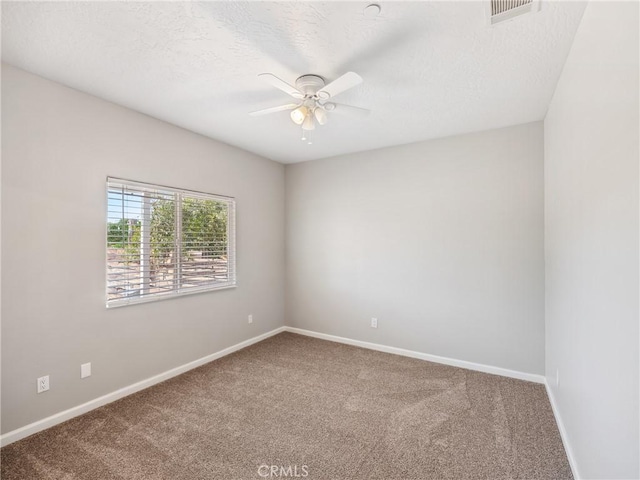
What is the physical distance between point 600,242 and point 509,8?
1.26 meters

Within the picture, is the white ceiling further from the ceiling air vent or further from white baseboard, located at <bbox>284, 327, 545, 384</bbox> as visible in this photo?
white baseboard, located at <bbox>284, 327, 545, 384</bbox>

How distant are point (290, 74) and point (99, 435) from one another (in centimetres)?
294

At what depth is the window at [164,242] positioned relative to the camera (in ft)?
8.80

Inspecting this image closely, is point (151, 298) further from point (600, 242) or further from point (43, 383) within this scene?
point (600, 242)

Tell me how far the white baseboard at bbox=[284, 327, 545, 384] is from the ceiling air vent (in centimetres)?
309

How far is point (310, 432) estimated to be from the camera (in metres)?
2.22

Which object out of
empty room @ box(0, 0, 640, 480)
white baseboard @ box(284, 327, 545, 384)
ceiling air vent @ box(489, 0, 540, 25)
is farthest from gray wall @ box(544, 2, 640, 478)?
white baseboard @ box(284, 327, 545, 384)

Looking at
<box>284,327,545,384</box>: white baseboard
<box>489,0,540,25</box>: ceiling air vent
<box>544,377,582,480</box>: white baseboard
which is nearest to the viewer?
<box>489,0,540,25</box>: ceiling air vent

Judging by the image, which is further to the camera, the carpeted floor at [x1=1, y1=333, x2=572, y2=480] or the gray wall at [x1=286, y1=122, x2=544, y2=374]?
the gray wall at [x1=286, y1=122, x2=544, y2=374]

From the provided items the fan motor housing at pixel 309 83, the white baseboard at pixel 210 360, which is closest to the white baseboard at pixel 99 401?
the white baseboard at pixel 210 360

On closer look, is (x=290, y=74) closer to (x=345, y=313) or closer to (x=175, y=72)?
(x=175, y=72)

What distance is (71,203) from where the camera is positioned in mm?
2387

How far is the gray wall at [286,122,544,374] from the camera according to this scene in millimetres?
3062

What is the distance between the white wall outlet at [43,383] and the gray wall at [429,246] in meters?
2.89
